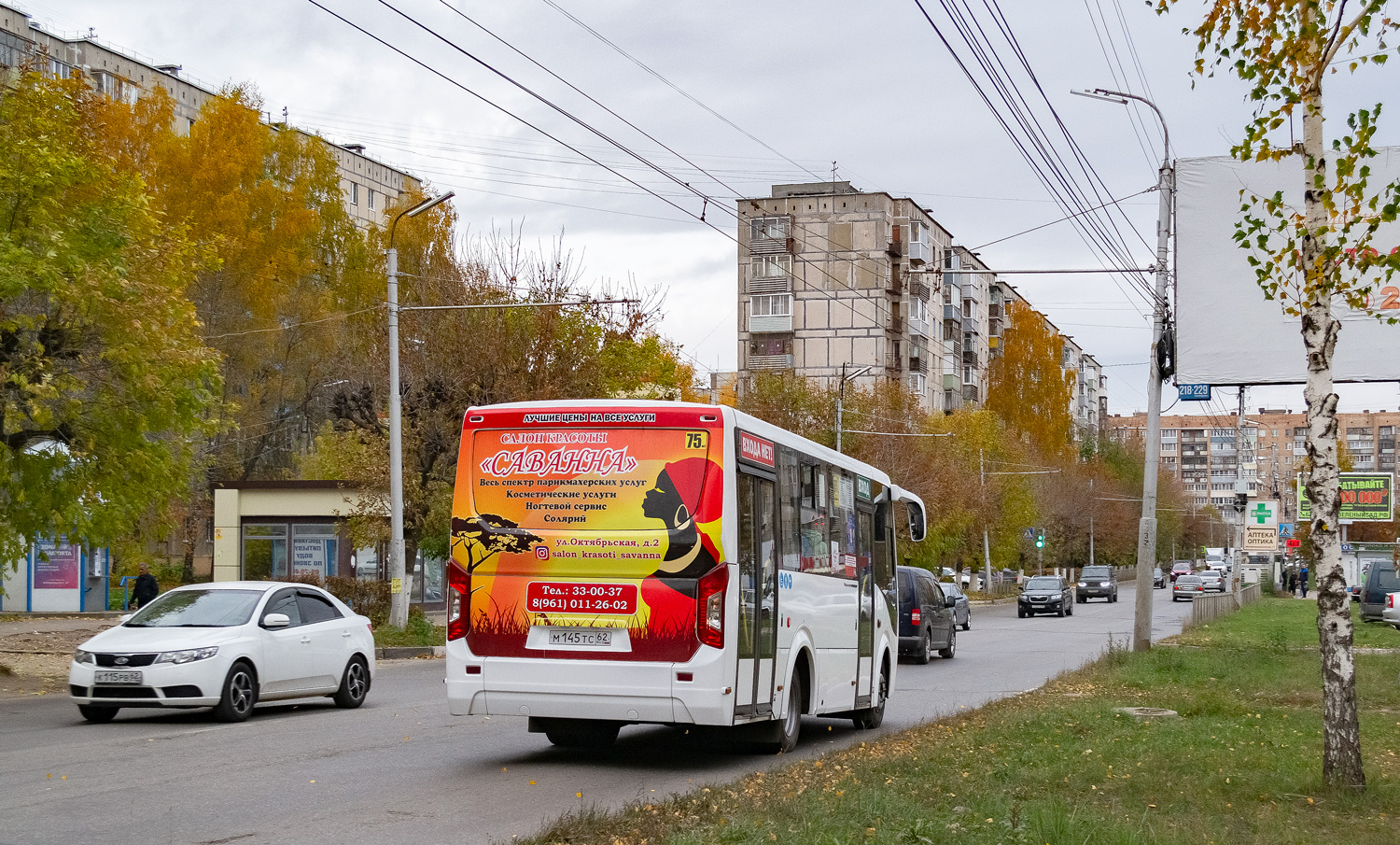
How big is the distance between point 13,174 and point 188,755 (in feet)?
34.0

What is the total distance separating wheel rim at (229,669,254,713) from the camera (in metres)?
15.5

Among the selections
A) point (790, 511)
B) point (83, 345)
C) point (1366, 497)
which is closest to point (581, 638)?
point (790, 511)

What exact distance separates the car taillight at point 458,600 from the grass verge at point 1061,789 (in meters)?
2.75

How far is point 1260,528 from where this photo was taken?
5812cm

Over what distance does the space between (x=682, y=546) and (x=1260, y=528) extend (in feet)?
171

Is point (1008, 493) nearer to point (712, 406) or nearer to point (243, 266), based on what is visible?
point (243, 266)

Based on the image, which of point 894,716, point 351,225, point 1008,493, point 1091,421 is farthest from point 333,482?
point 1091,421

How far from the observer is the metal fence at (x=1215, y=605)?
38.5m

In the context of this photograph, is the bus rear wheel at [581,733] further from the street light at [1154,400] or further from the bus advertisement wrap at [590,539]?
the street light at [1154,400]

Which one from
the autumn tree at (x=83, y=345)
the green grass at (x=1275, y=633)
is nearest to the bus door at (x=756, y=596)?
the autumn tree at (x=83, y=345)

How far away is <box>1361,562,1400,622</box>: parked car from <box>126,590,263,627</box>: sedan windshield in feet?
133

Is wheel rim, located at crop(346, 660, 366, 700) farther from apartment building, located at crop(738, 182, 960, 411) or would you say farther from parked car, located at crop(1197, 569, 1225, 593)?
apartment building, located at crop(738, 182, 960, 411)

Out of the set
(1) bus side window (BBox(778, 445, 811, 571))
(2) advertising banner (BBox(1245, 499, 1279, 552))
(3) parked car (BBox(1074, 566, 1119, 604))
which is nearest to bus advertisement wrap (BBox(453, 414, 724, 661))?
(1) bus side window (BBox(778, 445, 811, 571))

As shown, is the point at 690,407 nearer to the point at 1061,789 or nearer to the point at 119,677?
the point at 1061,789
